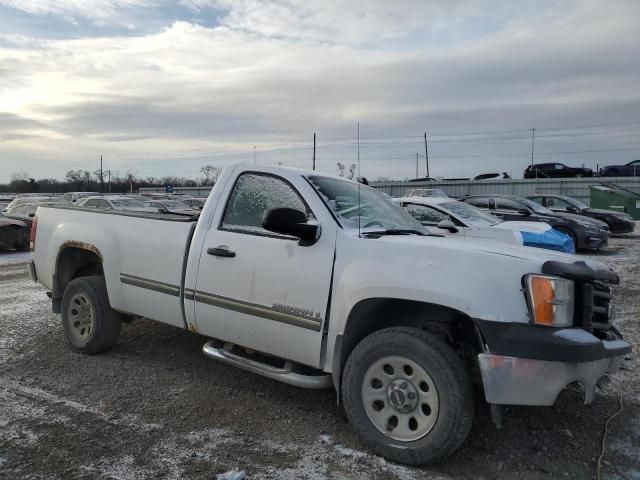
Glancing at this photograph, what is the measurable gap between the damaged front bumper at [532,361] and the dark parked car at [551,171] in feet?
140

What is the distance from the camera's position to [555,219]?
49.6 feet

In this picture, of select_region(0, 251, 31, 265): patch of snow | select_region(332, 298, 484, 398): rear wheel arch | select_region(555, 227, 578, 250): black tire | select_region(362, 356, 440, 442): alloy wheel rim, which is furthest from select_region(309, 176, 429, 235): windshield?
select_region(555, 227, 578, 250): black tire

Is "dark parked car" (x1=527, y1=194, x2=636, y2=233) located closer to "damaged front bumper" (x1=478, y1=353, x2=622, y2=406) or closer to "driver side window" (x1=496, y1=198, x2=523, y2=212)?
"driver side window" (x1=496, y1=198, x2=523, y2=212)

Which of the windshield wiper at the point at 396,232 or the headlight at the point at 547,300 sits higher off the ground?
the windshield wiper at the point at 396,232

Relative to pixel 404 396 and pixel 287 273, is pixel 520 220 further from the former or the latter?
pixel 404 396

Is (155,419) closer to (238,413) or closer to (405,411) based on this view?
(238,413)

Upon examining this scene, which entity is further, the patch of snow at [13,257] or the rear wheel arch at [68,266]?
the patch of snow at [13,257]

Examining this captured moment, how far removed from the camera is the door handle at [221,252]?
4133 millimetres

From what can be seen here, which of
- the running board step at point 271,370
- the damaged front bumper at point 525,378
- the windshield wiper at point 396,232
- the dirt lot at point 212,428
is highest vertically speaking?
the windshield wiper at point 396,232

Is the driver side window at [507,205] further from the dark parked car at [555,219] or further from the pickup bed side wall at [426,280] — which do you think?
the pickup bed side wall at [426,280]

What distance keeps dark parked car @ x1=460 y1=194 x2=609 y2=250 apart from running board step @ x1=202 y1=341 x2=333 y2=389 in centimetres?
1223

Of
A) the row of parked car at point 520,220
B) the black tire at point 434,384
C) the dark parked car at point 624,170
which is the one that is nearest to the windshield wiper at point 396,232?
the black tire at point 434,384

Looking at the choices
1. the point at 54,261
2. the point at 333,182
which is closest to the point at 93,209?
the point at 54,261

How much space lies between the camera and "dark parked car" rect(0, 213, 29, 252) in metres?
15.2
